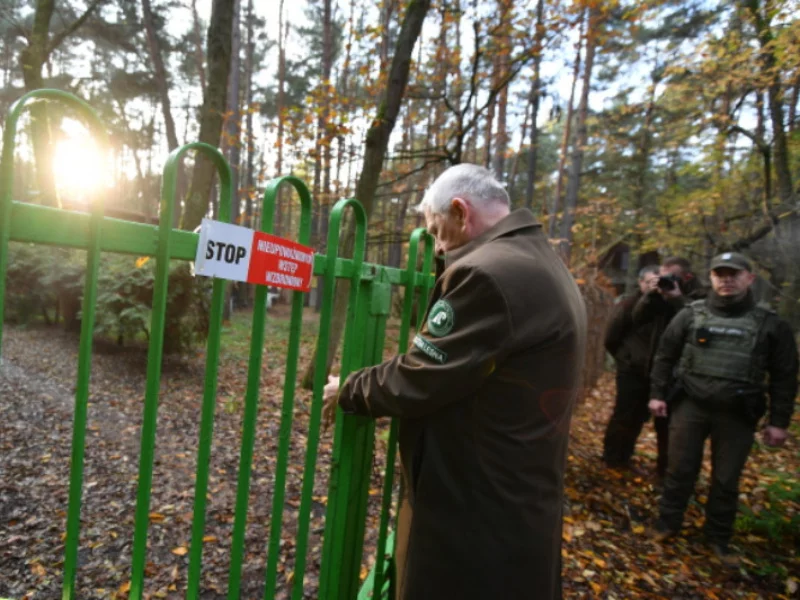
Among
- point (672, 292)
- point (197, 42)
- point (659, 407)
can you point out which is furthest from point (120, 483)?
point (197, 42)

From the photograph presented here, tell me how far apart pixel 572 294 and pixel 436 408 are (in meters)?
0.59

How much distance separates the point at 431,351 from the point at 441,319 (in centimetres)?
10

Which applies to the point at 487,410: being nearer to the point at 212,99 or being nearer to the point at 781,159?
the point at 212,99

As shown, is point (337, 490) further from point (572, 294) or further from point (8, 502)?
point (8, 502)

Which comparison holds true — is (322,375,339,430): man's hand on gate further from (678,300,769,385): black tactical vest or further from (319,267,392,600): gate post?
(678,300,769,385): black tactical vest

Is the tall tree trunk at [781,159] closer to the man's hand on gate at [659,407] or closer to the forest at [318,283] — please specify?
the forest at [318,283]

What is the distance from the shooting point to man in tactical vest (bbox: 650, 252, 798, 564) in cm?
313

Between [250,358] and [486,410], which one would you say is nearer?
[250,358]

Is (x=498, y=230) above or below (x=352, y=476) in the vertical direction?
above

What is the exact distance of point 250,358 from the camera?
129cm

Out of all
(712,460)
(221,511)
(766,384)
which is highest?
(766,384)

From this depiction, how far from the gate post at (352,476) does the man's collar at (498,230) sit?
416 millimetres

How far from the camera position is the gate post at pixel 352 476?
1.71 m

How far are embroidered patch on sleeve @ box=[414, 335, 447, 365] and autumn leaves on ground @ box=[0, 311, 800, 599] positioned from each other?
2080 mm
